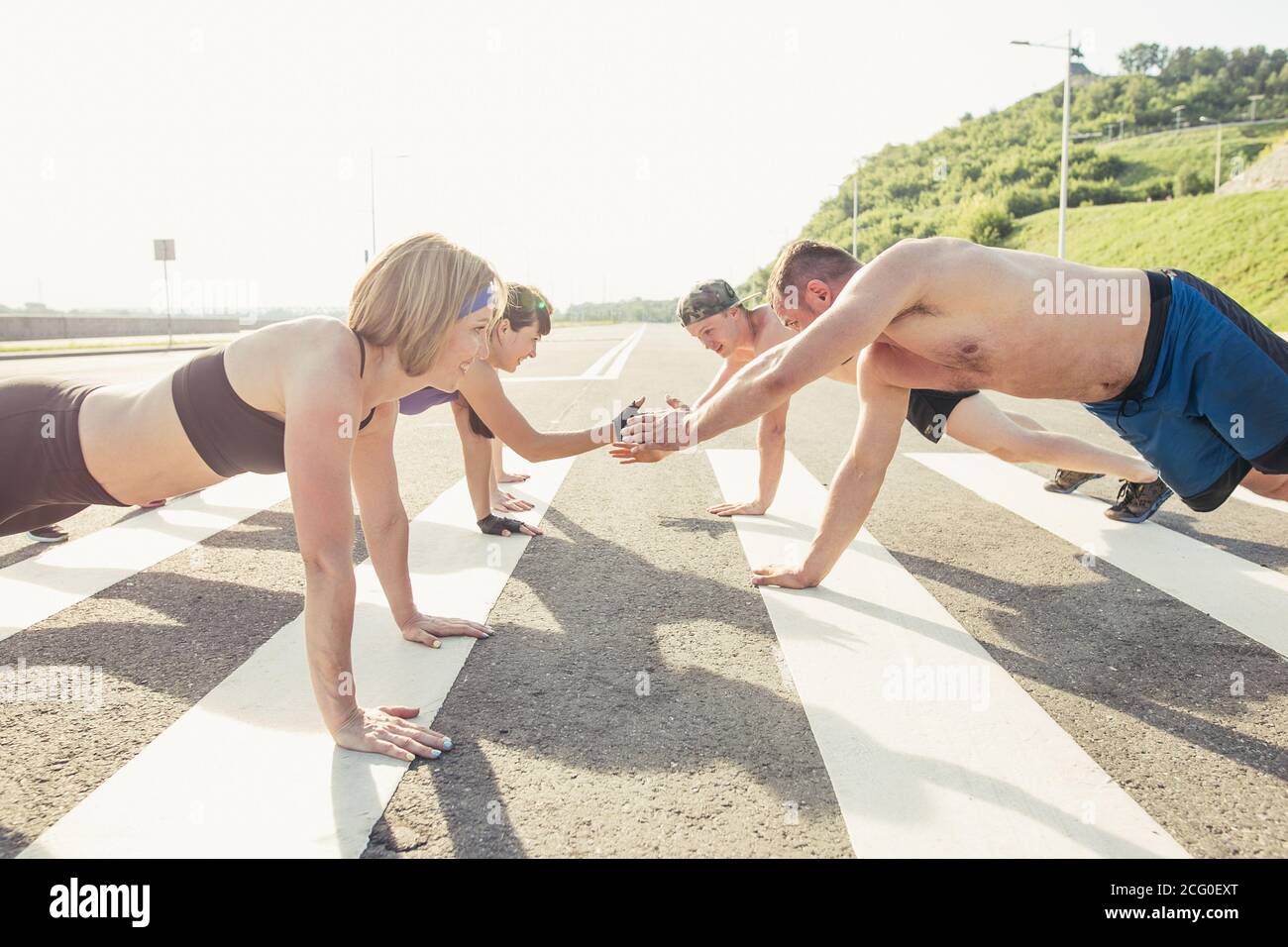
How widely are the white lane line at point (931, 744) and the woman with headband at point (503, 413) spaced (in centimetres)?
109

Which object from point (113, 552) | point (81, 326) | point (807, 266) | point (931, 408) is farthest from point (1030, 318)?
point (81, 326)

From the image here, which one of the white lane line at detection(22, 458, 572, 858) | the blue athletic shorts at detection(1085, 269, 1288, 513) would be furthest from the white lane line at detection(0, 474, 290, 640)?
the blue athletic shorts at detection(1085, 269, 1288, 513)

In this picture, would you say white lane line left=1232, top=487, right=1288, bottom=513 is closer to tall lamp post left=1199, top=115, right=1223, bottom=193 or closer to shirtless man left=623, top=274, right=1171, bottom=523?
shirtless man left=623, top=274, right=1171, bottom=523

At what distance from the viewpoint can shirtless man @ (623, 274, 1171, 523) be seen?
14.7ft

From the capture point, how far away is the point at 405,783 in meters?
2.02

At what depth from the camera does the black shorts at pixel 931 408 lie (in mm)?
4152

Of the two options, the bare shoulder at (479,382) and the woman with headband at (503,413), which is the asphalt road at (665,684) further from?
the bare shoulder at (479,382)

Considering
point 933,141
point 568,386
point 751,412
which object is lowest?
point 568,386

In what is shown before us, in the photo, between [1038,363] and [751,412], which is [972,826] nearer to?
[751,412]

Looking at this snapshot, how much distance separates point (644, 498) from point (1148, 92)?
117m

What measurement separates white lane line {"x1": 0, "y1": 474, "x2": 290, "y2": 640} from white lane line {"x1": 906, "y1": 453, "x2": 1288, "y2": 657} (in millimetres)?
4381

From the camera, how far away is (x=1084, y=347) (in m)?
2.93
